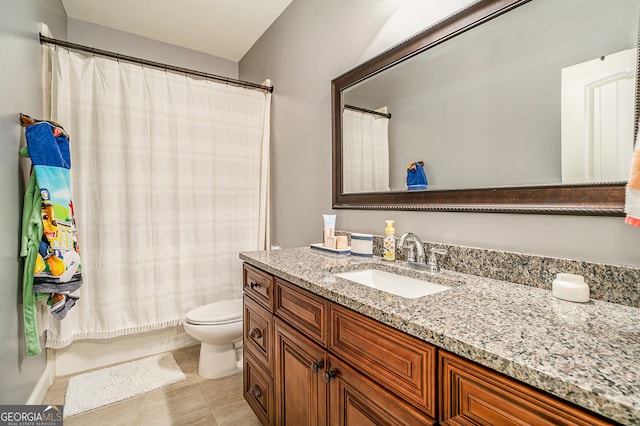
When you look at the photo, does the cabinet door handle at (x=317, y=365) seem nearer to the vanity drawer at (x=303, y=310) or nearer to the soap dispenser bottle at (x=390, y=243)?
the vanity drawer at (x=303, y=310)

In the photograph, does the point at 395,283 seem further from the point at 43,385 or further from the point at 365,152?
the point at 43,385

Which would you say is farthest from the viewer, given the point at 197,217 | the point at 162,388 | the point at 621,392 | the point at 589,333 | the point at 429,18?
the point at 197,217

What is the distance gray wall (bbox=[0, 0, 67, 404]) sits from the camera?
130 cm

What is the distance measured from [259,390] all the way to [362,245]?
2.87 feet

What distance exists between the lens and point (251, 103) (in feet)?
8.52

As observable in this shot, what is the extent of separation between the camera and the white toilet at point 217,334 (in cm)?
195

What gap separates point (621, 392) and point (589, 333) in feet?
0.76

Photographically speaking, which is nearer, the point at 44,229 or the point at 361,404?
the point at 361,404

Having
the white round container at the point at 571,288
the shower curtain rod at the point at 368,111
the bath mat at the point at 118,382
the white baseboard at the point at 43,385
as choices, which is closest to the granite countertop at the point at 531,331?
the white round container at the point at 571,288

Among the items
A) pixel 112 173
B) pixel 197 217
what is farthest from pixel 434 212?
pixel 112 173

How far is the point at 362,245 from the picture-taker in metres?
1.49

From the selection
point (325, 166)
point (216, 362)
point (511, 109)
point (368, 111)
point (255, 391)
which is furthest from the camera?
point (216, 362)

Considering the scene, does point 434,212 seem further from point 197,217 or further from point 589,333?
point 197,217

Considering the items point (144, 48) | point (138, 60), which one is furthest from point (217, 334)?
point (144, 48)
